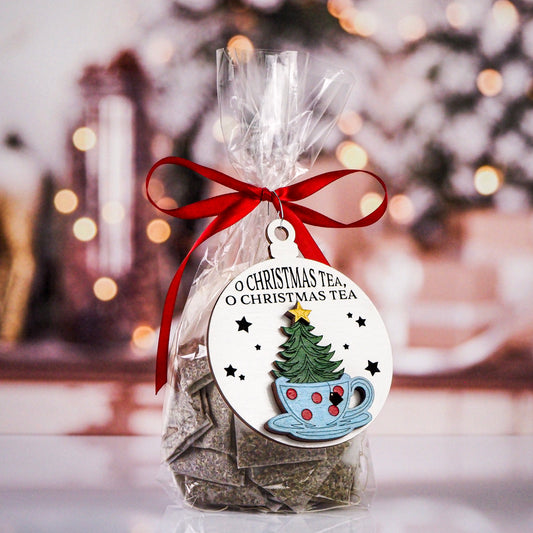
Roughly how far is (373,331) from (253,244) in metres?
0.20

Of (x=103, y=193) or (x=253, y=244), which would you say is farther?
(x=103, y=193)

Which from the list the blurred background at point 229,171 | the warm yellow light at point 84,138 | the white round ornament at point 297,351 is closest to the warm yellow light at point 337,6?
the blurred background at point 229,171

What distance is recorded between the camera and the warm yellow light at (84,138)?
4.04 feet

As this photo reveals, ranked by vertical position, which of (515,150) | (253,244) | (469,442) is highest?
(515,150)

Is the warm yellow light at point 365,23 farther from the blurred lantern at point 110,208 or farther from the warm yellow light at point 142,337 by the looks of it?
the warm yellow light at point 142,337

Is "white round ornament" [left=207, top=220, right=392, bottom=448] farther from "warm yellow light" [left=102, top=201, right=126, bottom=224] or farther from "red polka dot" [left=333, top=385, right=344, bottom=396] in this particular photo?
"warm yellow light" [left=102, top=201, right=126, bottom=224]

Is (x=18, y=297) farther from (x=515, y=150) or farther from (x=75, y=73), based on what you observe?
(x=515, y=150)

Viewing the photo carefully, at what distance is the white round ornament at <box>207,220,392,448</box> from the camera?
762 mm

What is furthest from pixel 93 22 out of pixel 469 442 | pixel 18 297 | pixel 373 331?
pixel 469 442

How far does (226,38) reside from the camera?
126 cm

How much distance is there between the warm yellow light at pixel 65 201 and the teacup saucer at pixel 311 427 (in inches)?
25.5

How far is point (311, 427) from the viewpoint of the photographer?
0.76 metres

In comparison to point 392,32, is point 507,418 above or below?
below

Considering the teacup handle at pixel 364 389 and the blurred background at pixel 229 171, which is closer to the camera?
the teacup handle at pixel 364 389
